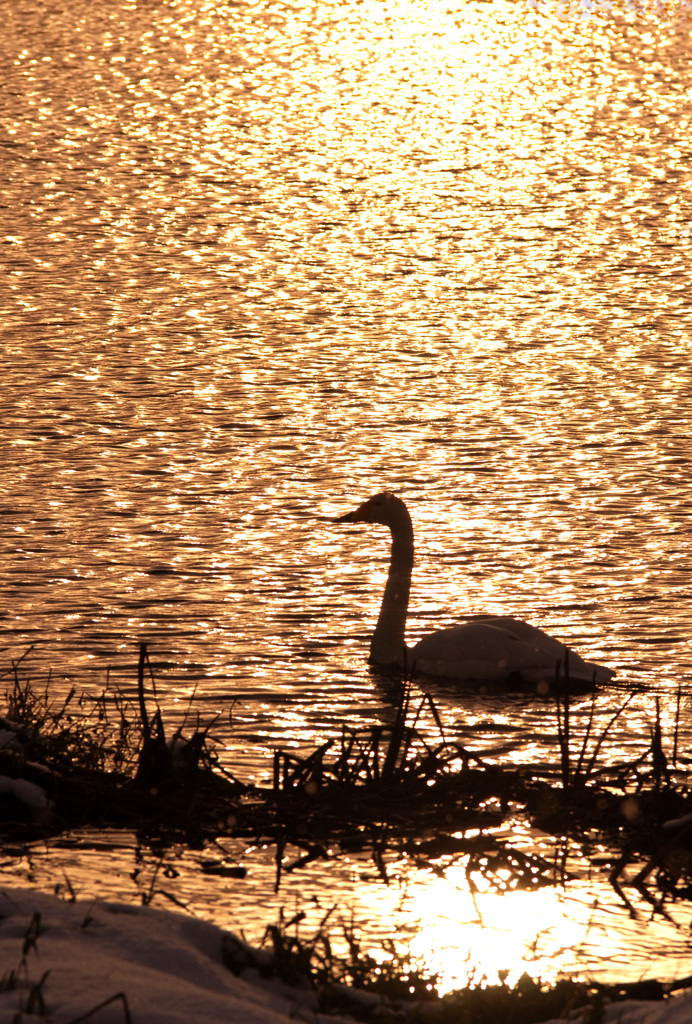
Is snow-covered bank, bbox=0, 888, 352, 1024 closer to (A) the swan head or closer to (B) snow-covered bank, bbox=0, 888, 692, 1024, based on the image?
(B) snow-covered bank, bbox=0, 888, 692, 1024

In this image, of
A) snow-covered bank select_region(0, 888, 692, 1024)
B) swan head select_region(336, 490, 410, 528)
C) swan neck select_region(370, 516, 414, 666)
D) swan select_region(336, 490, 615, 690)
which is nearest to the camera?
snow-covered bank select_region(0, 888, 692, 1024)

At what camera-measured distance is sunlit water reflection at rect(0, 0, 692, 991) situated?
1045 cm

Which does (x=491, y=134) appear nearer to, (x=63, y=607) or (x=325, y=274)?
(x=325, y=274)

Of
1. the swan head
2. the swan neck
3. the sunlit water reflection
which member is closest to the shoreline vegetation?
the sunlit water reflection

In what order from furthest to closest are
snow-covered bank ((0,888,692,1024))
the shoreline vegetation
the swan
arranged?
the swan, the shoreline vegetation, snow-covered bank ((0,888,692,1024))

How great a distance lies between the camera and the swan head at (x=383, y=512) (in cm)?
1178

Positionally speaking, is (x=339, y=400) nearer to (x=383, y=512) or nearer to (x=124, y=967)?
(x=383, y=512)

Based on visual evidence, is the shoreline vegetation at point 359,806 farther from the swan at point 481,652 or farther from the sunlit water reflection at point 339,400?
the swan at point 481,652

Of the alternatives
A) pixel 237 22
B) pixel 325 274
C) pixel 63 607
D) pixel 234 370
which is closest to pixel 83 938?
pixel 63 607

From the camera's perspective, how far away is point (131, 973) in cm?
522

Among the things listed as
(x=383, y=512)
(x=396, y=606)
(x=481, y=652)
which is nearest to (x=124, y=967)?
(x=481, y=652)

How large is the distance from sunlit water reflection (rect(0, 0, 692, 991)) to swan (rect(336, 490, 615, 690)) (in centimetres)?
17

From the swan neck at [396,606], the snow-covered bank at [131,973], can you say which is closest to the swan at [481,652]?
the swan neck at [396,606]

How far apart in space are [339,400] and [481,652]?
8.00 meters
